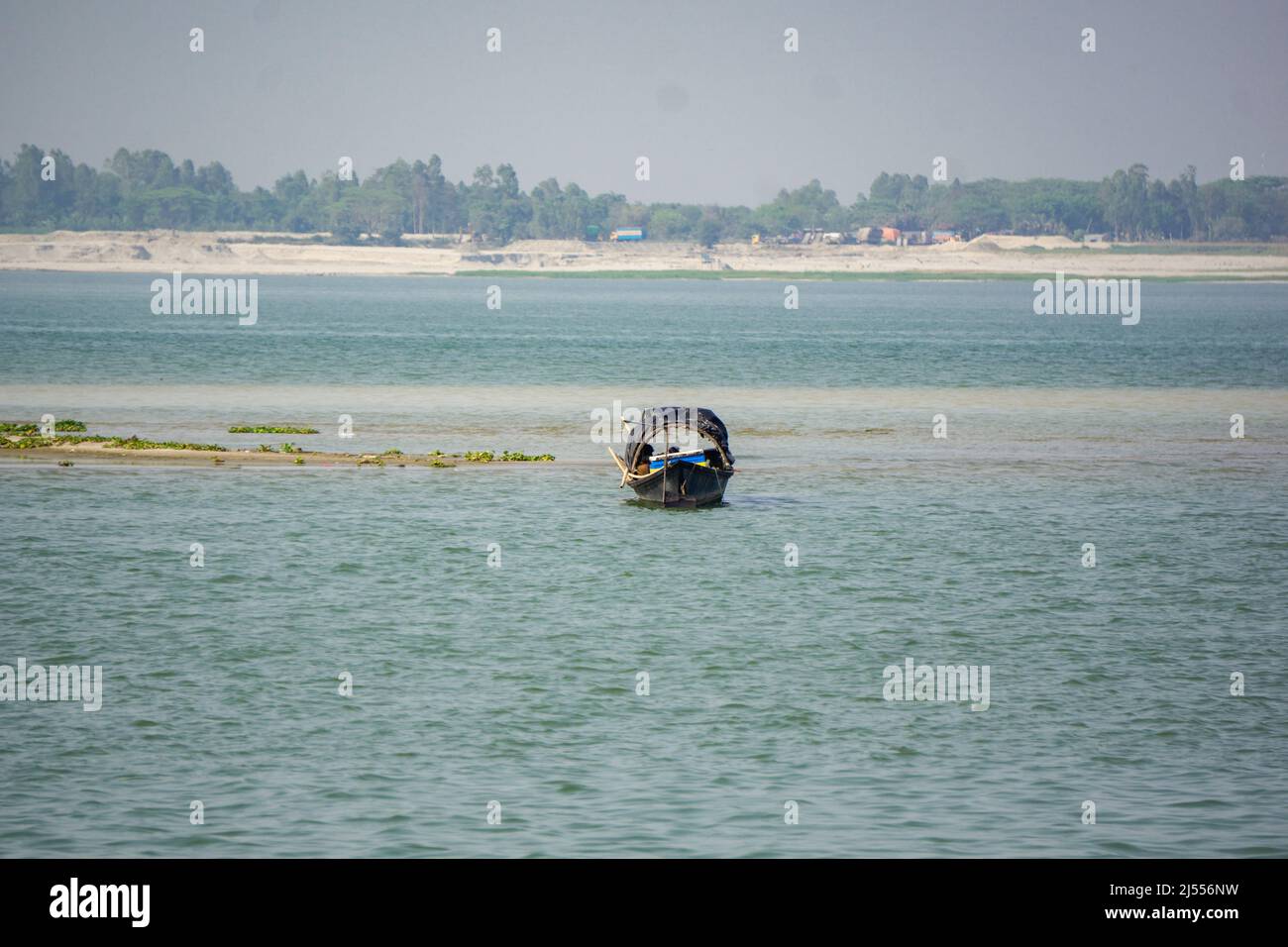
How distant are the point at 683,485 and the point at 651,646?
1823 cm

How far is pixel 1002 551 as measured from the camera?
43406 mm

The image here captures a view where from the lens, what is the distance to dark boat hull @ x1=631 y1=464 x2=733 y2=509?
49.8 meters

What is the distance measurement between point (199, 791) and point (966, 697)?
13.6m

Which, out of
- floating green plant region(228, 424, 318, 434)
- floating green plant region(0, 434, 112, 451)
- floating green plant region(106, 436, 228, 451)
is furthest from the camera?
floating green plant region(228, 424, 318, 434)

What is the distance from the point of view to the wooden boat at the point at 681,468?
1961 inches

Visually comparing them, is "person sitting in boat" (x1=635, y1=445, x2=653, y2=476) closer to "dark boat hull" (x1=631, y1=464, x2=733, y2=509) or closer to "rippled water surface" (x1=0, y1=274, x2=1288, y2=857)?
"dark boat hull" (x1=631, y1=464, x2=733, y2=509)

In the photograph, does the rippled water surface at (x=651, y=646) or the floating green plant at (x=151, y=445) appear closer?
the rippled water surface at (x=651, y=646)

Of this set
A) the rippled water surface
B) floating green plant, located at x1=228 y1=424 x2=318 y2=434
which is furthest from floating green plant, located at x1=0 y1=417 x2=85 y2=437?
floating green plant, located at x1=228 y1=424 x2=318 y2=434

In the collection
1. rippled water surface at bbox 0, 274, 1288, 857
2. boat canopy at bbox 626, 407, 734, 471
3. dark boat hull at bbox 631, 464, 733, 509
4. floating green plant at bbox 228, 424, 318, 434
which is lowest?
rippled water surface at bbox 0, 274, 1288, 857

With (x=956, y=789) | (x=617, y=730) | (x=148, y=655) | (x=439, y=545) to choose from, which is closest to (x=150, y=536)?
(x=439, y=545)

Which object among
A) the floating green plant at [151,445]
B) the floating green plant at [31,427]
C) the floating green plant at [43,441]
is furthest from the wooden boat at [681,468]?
the floating green plant at [31,427]

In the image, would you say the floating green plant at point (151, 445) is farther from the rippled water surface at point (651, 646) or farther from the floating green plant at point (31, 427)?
the floating green plant at point (31, 427)

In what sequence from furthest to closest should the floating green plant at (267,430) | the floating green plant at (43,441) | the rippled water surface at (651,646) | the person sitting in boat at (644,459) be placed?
the floating green plant at (267,430)
the floating green plant at (43,441)
the person sitting in boat at (644,459)
the rippled water surface at (651,646)

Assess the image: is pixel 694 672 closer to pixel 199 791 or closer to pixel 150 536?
pixel 199 791
